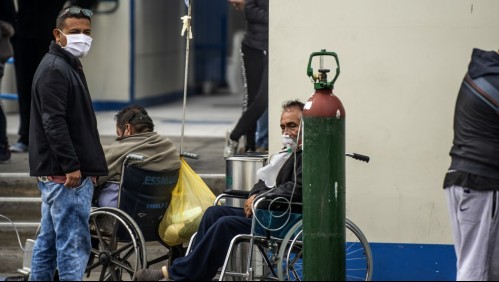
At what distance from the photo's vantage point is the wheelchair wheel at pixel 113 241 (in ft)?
25.9

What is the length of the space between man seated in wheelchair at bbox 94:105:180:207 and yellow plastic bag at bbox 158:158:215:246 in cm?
18

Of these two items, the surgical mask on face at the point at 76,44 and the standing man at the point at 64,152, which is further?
the surgical mask on face at the point at 76,44

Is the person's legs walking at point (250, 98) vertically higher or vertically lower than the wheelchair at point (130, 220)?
higher

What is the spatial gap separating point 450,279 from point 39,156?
9.82 ft

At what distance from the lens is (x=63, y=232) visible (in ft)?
23.8

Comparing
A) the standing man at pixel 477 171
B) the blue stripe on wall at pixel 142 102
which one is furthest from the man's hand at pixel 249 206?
the blue stripe on wall at pixel 142 102

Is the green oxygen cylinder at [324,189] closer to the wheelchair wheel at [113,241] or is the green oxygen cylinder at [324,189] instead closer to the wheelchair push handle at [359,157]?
the wheelchair push handle at [359,157]

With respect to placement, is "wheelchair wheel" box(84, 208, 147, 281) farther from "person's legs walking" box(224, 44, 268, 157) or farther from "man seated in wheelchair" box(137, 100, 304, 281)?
"person's legs walking" box(224, 44, 268, 157)

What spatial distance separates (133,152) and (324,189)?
6.17 ft

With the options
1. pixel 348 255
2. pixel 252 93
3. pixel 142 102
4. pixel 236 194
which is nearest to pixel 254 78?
pixel 252 93

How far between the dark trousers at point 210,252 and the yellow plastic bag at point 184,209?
0.41 m

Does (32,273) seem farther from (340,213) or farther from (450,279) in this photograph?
(450,279)

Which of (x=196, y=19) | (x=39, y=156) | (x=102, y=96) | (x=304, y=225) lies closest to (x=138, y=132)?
(x=39, y=156)

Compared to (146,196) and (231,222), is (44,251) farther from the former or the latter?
(231,222)
